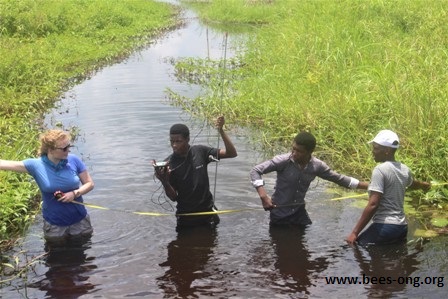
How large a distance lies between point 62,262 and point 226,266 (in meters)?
1.63

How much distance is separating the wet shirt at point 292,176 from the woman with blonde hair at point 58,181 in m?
1.72

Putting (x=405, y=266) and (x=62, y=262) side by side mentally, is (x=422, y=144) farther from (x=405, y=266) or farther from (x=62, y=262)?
(x=62, y=262)

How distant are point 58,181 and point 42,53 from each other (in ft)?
39.1

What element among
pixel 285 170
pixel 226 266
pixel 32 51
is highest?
pixel 32 51

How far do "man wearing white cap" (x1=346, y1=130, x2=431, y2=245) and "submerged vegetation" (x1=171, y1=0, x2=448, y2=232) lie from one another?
1220 mm

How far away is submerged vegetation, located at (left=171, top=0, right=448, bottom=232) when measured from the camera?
26.0 ft

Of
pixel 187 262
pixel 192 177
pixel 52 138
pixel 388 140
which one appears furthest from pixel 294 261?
pixel 52 138

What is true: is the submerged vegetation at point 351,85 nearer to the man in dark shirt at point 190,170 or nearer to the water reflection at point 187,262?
the man in dark shirt at point 190,170

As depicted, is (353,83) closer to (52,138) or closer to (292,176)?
(292,176)

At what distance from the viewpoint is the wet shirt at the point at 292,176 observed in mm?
6070

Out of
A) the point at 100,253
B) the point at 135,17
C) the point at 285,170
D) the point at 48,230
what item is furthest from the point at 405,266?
the point at 135,17

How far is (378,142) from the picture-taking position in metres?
5.60

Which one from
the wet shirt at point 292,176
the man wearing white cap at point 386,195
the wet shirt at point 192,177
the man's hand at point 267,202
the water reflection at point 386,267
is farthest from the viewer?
the wet shirt at point 192,177

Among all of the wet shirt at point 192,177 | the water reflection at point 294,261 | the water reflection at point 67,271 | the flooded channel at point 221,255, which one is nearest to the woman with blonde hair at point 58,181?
the water reflection at point 67,271
